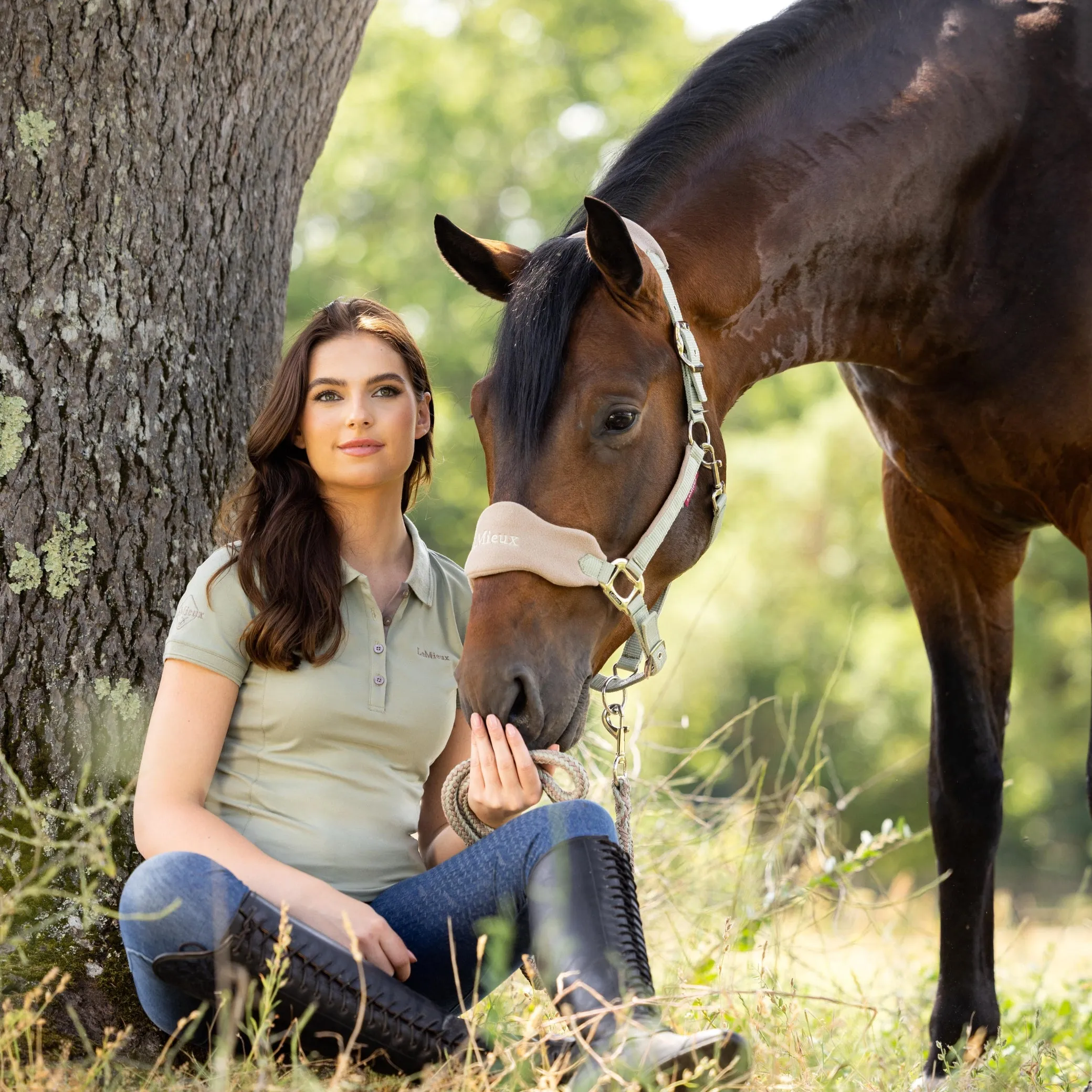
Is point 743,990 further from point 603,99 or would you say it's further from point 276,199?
point 603,99

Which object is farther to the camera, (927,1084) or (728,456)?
(728,456)

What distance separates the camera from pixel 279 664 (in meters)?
2.14

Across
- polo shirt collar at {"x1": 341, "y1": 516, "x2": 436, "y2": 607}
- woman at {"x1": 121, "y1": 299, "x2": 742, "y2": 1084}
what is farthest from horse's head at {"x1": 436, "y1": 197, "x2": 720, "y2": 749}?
polo shirt collar at {"x1": 341, "y1": 516, "x2": 436, "y2": 607}

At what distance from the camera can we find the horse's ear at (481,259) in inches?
90.6

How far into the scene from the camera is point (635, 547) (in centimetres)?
209

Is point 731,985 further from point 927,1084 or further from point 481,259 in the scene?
point 481,259

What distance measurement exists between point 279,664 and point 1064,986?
280cm

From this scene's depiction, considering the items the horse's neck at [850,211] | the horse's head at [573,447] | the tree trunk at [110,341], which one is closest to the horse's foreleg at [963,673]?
the horse's neck at [850,211]

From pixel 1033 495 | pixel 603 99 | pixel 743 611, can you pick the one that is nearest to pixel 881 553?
pixel 743 611

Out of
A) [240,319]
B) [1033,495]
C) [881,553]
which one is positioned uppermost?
[240,319]

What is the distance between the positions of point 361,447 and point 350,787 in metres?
0.63

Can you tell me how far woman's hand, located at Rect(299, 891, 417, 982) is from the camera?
1.98 meters

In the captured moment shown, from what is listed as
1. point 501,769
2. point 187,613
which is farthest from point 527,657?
point 187,613

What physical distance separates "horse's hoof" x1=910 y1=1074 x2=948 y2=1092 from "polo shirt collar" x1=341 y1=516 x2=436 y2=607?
4.51ft
